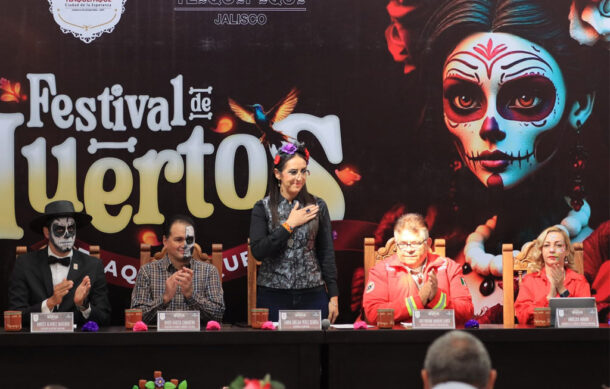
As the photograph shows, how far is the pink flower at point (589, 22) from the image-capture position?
5301 mm

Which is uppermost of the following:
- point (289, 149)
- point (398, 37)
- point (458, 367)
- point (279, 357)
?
point (398, 37)

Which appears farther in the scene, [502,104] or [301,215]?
[502,104]

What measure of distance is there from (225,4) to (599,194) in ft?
8.11

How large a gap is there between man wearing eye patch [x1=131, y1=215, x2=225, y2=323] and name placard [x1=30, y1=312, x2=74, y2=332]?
589 mm

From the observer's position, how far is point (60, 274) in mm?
4508

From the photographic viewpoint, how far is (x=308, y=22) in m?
5.20

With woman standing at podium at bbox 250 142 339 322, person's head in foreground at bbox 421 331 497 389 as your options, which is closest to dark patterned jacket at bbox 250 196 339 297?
woman standing at podium at bbox 250 142 339 322

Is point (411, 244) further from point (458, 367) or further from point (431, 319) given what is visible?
point (458, 367)

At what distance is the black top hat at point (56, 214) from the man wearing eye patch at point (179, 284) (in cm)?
48

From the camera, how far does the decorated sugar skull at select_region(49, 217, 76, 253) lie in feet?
14.6

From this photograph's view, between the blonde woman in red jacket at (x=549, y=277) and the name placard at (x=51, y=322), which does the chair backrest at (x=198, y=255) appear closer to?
the name placard at (x=51, y=322)

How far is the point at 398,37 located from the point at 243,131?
1058 mm

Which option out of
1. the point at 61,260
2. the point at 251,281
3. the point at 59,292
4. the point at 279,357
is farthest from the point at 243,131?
the point at 279,357

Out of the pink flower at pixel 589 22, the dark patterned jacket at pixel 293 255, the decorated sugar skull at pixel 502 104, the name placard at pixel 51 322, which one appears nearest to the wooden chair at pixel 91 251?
the dark patterned jacket at pixel 293 255
